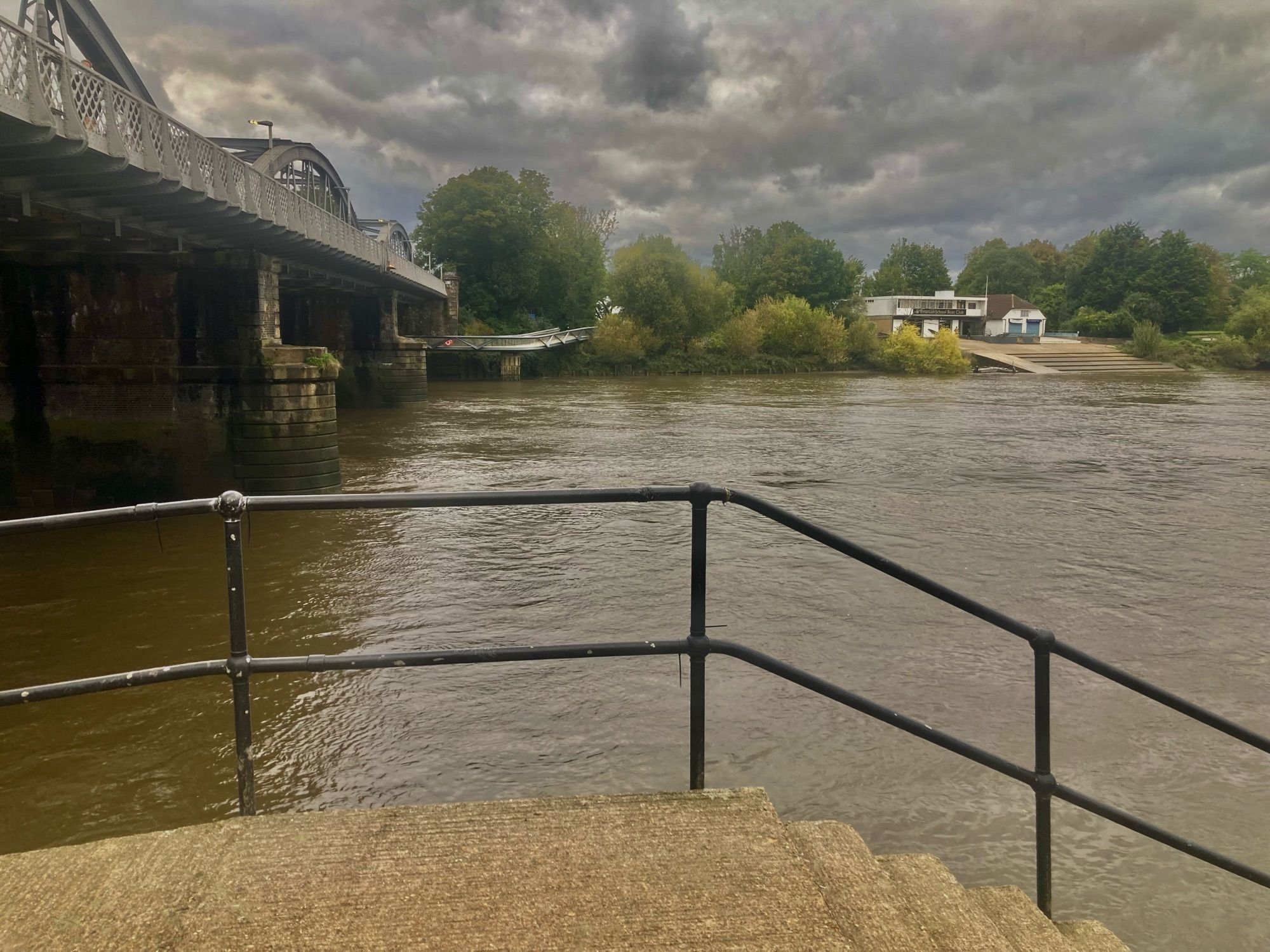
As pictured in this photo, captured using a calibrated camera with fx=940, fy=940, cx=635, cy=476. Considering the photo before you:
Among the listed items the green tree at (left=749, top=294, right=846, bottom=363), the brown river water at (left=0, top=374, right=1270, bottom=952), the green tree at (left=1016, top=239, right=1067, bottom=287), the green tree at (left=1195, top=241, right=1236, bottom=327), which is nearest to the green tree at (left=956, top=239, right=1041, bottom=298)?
the green tree at (left=1016, top=239, right=1067, bottom=287)

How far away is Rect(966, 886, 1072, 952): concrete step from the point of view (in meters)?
2.39

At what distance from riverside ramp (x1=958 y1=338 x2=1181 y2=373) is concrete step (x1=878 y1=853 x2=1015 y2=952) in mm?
66979

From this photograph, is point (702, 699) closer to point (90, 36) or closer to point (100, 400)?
point (100, 400)

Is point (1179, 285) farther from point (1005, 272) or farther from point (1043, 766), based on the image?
point (1043, 766)

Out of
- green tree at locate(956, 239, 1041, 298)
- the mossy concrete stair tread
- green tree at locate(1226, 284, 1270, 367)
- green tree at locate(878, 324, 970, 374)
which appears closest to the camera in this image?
the mossy concrete stair tread

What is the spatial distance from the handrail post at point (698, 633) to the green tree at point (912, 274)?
131 meters

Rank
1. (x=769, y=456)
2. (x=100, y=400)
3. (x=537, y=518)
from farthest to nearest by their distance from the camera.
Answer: (x=769, y=456), (x=100, y=400), (x=537, y=518)

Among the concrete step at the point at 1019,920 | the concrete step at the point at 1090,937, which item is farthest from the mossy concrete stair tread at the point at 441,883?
the concrete step at the point at 1090,937

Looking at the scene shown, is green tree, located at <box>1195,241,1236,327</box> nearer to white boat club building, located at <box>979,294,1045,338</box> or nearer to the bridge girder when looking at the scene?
white boat club building, located at <box>979,294,1045,338</box>

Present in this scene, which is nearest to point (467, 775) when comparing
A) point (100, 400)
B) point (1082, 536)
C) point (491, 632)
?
point (491, 632)

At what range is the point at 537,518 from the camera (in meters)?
13.8

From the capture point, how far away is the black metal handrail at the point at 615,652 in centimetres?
241

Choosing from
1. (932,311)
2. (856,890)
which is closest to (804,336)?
(932,311)

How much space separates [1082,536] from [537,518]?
24.6 feet
